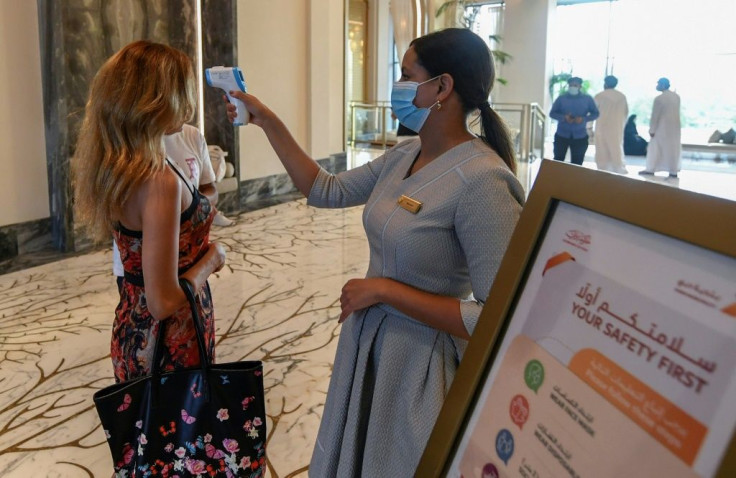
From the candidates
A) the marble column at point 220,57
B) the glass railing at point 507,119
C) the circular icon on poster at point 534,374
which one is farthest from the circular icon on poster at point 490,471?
the glass railing at point 507,119

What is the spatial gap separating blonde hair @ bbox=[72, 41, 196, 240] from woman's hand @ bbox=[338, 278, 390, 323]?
596 mm

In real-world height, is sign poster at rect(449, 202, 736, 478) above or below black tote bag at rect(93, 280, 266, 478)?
above

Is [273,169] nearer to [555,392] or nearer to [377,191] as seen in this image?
[377,191]

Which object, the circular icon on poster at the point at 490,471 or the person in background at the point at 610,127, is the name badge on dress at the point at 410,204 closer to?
the circular icon on poster at the point at 490,471

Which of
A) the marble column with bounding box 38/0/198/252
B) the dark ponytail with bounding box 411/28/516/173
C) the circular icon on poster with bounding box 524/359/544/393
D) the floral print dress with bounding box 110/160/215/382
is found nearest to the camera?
the circular icon on poster with bounding box 524/359/544/393

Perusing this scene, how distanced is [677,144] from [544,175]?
1193cm

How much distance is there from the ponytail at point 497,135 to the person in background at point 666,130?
10939 mm

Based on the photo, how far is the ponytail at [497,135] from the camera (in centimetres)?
147

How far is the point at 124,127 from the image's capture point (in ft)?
5.38

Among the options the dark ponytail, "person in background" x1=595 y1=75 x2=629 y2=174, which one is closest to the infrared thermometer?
the dark ponytail

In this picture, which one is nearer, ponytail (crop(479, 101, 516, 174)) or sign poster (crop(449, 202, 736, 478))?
sign poster (crop(449, 202, 736, 478))

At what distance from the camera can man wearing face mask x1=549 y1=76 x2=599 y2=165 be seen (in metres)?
9.62

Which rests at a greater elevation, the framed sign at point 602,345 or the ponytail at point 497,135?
the ponytail at point 497,135

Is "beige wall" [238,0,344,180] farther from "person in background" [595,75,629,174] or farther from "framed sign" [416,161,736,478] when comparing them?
"framed sign" [416,161,736,478]
